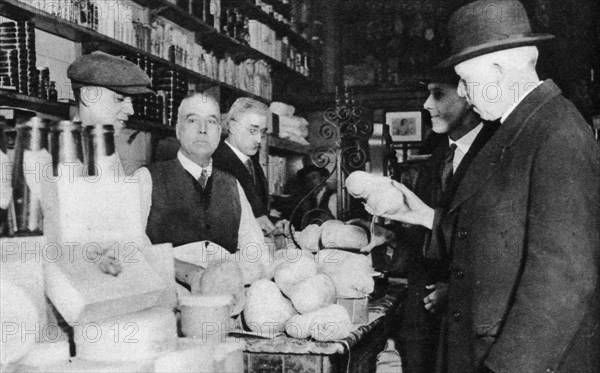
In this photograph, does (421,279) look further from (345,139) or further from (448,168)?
(345,139)

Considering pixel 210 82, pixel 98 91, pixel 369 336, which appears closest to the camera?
pixel 369 336

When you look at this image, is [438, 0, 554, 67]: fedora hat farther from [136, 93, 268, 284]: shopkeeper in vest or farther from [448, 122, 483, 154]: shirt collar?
[136, 93, 268, 284]: shopkeeper in vest

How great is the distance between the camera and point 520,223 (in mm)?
1741

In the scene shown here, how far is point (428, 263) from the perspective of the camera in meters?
2.76

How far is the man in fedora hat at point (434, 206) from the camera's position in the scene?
8.77ft

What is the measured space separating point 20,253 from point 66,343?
0.22m

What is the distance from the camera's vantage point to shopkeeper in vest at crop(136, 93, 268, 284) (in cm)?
275

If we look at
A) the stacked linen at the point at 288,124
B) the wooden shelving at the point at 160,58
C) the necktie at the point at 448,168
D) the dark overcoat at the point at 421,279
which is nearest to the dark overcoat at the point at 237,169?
the wooden shelving at the point at 160,58

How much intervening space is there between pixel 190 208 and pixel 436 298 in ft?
3.60

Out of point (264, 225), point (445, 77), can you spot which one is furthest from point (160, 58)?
point (445, 77)

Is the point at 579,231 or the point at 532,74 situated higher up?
the point at 532,74

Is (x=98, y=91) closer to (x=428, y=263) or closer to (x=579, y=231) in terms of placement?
(x=428, y=263)

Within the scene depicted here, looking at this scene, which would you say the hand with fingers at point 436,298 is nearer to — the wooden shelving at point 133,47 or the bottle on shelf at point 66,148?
the bottle on shelf at point 66,148

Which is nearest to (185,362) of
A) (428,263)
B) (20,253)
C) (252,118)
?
(20,253)
